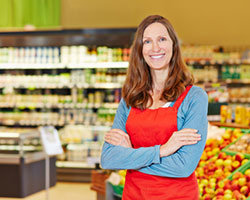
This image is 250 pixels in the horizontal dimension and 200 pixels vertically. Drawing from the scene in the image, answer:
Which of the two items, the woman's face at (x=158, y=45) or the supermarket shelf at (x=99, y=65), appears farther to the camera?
the supermarket shelf at (x=99, y=65)

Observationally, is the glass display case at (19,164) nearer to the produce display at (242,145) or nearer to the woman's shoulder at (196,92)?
the produce display at (242,145)

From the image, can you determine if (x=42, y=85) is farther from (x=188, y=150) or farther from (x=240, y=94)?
(x=188, y=150)

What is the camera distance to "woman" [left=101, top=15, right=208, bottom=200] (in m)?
1.90

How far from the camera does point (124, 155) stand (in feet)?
6.46

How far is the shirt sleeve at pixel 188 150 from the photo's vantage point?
1879 millimetres

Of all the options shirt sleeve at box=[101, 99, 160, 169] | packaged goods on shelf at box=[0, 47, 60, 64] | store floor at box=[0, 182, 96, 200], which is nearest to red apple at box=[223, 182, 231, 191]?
shirt sleeve at box=[101, 99, 160, 169]

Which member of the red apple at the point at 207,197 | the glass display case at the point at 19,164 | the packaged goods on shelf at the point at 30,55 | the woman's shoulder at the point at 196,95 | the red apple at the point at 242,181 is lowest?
the glass display case at the point at 19,164

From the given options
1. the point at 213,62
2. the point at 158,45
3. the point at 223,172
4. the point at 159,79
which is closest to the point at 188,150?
the point at 159,79

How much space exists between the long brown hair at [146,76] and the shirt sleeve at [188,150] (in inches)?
3.7

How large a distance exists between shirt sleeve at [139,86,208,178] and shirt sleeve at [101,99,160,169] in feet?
0.15

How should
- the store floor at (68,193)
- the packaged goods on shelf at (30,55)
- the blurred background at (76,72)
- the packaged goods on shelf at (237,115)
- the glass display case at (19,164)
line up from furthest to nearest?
1. the packaged goods on shelf at (30,55)
2. the store floor at (68,193)
3. the blurred background at (76,72)
4. the glass display case at (19,164)
5. the packaged goods on shelf at (237,115)

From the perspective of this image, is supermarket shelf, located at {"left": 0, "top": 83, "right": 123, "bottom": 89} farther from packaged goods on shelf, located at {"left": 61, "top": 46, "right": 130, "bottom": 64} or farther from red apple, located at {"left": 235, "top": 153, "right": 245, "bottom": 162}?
red apple, located at {"left": 235, "top": 153, "right": 245, "bottom": 162}

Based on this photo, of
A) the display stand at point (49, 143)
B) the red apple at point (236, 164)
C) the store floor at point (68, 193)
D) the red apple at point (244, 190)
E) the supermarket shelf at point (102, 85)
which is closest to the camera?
the red apple at point (244, 190)

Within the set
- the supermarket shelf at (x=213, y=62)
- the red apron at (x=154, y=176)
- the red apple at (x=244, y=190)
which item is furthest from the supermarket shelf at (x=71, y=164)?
the red apron at (x=154, y=176)
